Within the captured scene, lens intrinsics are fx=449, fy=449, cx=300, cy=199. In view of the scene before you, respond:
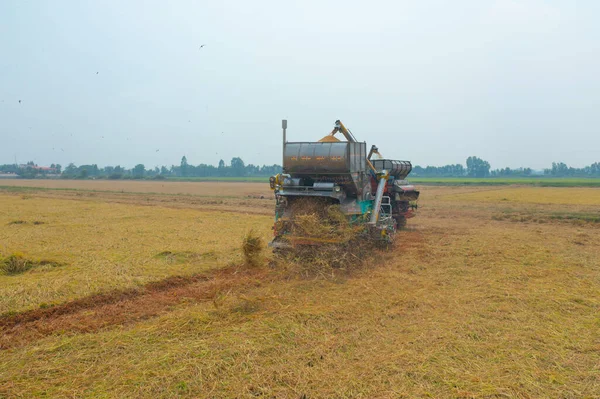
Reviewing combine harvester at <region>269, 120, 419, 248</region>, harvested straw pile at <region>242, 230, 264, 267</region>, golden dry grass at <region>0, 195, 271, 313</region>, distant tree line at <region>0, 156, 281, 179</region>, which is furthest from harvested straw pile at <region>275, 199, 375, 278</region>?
distant tree line at <region>0, 156, 281, 179</region>

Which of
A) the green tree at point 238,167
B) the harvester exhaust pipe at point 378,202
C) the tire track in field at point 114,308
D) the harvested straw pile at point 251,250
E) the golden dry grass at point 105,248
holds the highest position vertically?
the green tree at point 238,167

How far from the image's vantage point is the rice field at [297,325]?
4875mm

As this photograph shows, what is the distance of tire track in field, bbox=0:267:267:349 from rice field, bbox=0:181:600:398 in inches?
1.3

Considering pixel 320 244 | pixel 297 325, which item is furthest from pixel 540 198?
pixel 297 325

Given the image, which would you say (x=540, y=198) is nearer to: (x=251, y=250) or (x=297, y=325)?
(x=251, y=250)

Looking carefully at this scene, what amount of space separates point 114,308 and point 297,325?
3194mm

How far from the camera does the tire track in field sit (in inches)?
254

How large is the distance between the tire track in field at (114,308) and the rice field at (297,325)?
0.10 feet

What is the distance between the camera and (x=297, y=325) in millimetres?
6555

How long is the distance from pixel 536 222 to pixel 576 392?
1701 centimetres

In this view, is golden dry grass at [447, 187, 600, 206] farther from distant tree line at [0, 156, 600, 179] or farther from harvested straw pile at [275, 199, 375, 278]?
distant tree line at [0, 156, 600, 179]

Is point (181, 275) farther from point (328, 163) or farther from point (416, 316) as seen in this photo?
point (416, 316)

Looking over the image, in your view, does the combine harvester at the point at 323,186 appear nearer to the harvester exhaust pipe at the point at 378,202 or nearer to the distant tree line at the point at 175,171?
the harvester exhaust pipe at the point at 378,202

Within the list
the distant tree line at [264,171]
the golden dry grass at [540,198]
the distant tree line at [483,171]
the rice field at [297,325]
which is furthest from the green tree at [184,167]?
the rice field at [297,325]
